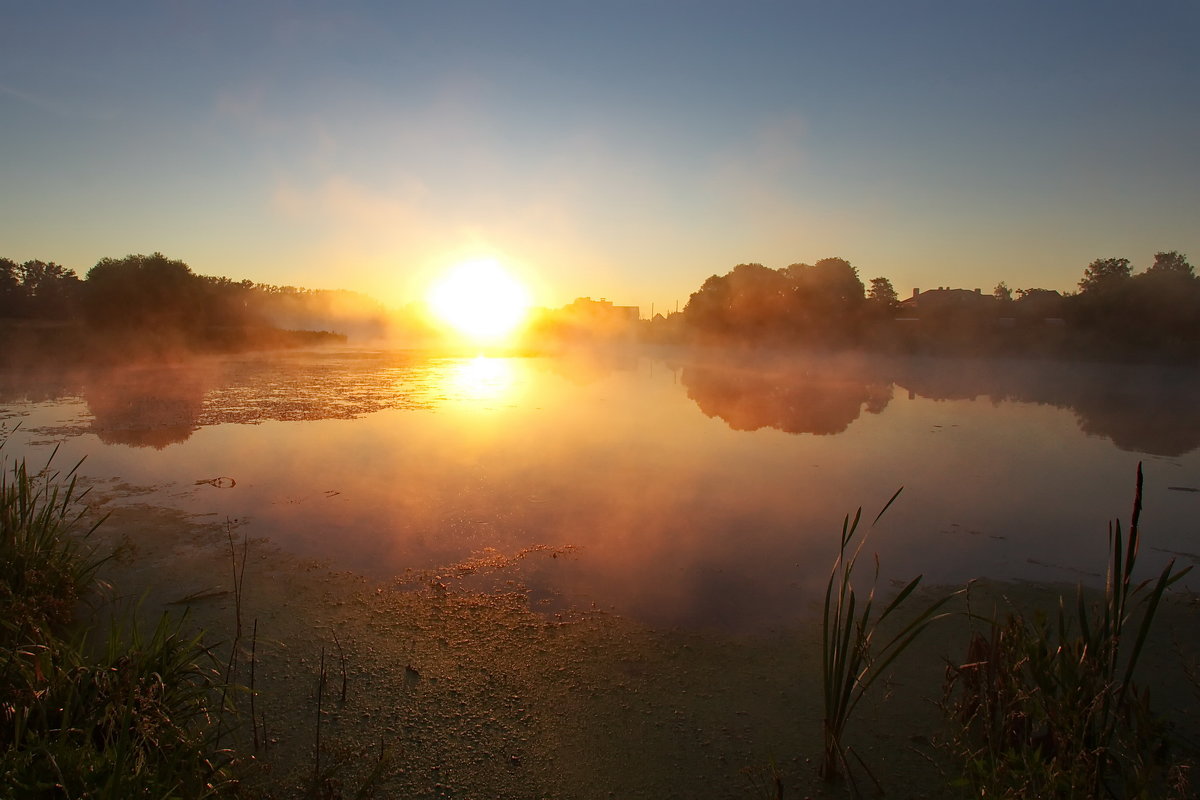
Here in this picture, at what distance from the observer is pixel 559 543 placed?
5.31m

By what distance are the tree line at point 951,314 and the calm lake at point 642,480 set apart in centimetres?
1510

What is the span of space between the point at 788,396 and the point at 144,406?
1551 centimetres

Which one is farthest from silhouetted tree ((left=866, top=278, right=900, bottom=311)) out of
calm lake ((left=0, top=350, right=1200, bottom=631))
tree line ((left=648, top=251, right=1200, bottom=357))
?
calm lake ((left=0, top=350, right=1200, bottom=631))

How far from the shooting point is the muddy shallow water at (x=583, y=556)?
2.77 metres

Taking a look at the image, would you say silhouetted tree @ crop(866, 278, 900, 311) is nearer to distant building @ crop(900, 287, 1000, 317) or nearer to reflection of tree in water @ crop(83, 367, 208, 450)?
distant building @ crop(900, 287, 1000, 317)

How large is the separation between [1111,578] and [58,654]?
394cm

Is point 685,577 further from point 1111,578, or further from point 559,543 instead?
point 1111,578

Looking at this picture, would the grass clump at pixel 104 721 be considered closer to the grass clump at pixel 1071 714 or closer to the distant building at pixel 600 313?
the grass clump at pixel 1071 714

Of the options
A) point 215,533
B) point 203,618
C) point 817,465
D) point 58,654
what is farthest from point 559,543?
point 817,465

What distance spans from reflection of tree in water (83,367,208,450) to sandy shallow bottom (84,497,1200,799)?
6.07 meters

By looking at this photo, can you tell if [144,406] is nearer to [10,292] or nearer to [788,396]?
[788,396]

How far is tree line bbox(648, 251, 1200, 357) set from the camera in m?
27.2

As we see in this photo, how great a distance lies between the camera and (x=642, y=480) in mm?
7496

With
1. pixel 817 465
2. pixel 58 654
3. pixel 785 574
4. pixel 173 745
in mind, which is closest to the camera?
pixel 173 745
